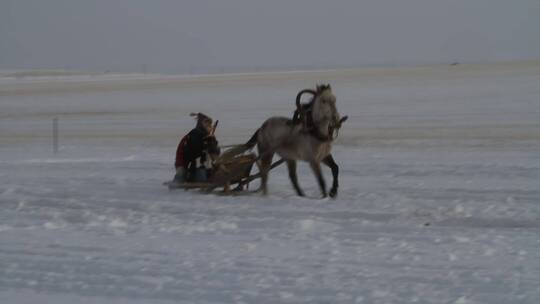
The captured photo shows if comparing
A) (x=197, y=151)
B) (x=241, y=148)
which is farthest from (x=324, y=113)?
(x=197, y=151)

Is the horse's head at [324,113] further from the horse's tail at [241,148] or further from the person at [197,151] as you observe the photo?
the person at [197,151]

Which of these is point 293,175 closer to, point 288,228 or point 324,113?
point 324,113

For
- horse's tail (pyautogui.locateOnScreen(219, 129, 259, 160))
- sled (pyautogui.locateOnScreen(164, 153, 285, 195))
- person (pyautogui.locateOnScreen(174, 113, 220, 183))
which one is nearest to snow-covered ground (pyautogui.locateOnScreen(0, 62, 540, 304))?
sled (pyautogui.locateOnScreen(164, 153, 285, 195))

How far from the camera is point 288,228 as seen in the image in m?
9.87

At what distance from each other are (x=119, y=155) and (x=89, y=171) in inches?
126

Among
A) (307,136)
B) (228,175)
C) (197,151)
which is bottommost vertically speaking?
(228,175)

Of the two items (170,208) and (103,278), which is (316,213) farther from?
(103,278)

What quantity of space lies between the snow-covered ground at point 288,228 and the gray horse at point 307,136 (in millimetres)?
500

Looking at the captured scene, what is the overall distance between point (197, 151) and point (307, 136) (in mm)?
1972

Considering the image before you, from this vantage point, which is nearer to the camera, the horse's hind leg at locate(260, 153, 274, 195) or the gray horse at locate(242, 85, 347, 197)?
the gray horse at locate(242, 85, 347, 197)

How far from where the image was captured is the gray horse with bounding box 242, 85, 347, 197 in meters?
11.9

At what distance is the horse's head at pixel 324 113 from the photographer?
11834 mm

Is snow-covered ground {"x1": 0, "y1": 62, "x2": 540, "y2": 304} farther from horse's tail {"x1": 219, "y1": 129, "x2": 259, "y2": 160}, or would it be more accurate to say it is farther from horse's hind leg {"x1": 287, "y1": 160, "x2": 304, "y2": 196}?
horse's tail {"x1": 219, "y1": 129, "x2": 259, "y2": 160}

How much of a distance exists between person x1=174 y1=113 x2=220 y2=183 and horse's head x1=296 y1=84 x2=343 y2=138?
6.21ft
